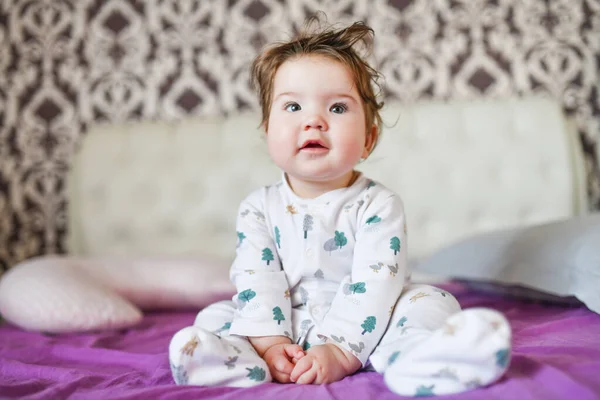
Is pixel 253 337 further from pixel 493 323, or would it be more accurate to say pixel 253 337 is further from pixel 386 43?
pixel 386 43

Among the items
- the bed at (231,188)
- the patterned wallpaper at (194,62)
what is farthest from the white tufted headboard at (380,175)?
the patterned wallpaper at (194,62)

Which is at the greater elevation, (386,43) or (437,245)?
(386,43)

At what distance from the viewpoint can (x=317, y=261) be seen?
1.25 metres

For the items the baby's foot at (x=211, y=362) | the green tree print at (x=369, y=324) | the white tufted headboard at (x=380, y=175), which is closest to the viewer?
the baby's foot at (x=211, y=362)

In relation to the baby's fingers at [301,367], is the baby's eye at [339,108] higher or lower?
higher

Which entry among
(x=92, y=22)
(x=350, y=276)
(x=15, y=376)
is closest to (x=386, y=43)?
(x=92, y=22)

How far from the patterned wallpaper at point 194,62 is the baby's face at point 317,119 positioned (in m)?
1.27

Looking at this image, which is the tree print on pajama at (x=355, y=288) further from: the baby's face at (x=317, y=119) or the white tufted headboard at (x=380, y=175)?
the white tufted headboard at (x=380, y=175)

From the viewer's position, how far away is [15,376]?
120 cm

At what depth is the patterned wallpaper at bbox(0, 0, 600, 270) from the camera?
239 cm

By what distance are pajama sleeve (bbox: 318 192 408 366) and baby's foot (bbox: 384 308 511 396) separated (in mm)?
165

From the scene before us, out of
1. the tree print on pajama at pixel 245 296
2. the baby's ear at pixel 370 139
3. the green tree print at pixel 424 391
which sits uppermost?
the baby's ear at pixel 370 139

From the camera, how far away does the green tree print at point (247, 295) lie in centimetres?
121

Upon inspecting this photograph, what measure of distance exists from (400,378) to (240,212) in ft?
Result: 1.85
